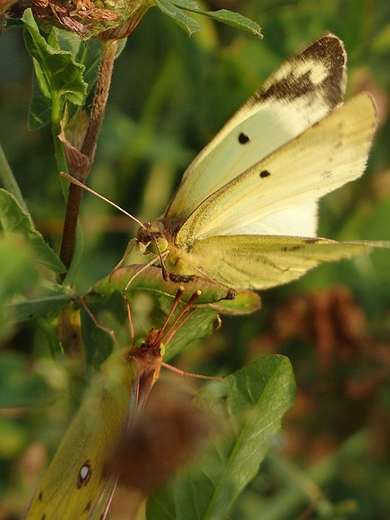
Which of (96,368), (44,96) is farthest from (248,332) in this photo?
(44,96)

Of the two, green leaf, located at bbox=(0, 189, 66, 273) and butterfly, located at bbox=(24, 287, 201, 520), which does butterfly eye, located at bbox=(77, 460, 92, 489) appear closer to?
butterfly, located at bbox=(24, 287, 201, 520)

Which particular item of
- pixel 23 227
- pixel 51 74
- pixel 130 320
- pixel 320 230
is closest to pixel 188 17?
pixel 51 74

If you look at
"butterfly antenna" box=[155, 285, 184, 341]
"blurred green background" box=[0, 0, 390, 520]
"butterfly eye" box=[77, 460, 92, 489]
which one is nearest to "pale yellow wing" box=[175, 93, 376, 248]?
"butterfly antenna" box=[155, 285, 184, 341]

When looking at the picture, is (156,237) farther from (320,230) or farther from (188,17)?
(320,230)

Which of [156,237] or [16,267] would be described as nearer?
[16,267]

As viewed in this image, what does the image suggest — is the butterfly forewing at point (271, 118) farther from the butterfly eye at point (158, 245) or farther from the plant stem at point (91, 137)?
the plant stem at point (91, 137)

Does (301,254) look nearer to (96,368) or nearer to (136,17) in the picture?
(96,368)
